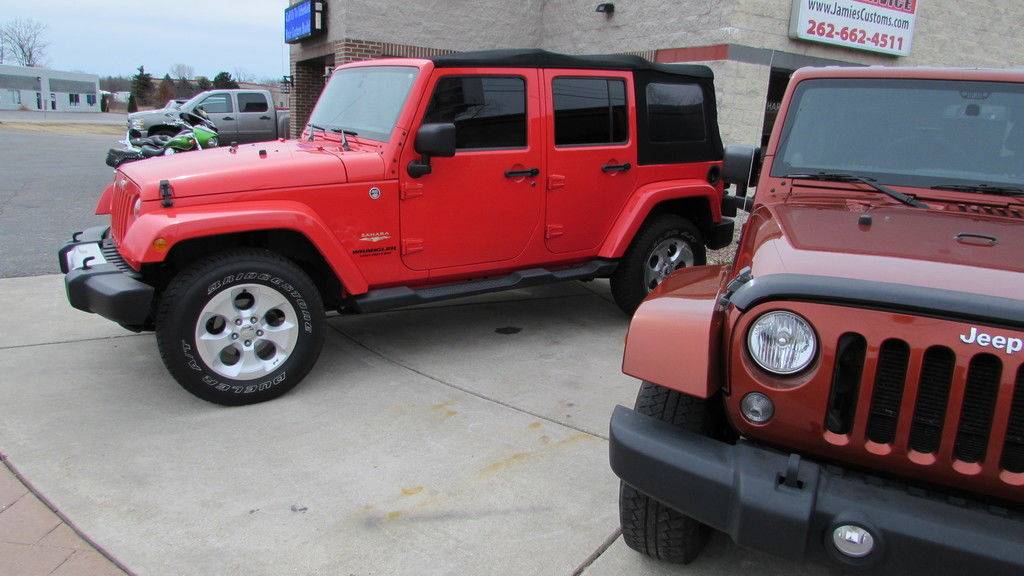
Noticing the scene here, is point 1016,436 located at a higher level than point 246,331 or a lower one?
higher

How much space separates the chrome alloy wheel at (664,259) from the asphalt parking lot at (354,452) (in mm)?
453

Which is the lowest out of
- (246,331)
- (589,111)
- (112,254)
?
(246,331)

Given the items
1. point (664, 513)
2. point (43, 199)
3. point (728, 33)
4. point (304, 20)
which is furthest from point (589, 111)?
point (304, 20)

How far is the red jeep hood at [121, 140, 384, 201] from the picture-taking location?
12.8 ft

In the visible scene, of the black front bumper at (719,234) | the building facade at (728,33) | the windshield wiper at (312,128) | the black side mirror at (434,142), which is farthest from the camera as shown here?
the building facade at (728,33)

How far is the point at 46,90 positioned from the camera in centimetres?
5528

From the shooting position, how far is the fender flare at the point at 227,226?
370 cm

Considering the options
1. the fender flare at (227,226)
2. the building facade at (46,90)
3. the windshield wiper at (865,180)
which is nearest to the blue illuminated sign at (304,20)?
the fender flare at (227,226)

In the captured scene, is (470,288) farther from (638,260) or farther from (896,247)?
(896,247)

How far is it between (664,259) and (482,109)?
1996mm

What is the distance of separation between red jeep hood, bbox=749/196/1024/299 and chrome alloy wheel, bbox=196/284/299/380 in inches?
102

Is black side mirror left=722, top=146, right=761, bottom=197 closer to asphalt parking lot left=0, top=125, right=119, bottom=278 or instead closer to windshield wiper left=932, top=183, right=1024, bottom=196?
windshield wiper left=932, top=183, right=1024, bottom=196

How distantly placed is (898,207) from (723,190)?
331 centimetres

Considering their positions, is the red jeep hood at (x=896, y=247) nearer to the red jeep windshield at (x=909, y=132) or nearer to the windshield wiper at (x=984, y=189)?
the windshield wiper at (x=984, y=189)
